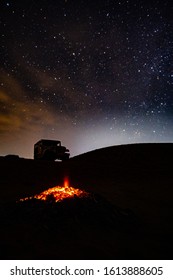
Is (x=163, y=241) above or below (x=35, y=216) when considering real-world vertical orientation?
below

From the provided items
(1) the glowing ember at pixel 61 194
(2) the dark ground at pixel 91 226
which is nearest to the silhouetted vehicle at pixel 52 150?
(2) the dark ground at pixel 91 226

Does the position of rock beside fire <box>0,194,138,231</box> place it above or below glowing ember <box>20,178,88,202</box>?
below

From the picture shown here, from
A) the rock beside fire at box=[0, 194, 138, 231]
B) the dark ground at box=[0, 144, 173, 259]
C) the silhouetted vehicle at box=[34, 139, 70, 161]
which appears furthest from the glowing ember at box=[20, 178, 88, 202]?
the silhouetted vehicle at box=[34, 139, 70, 161]

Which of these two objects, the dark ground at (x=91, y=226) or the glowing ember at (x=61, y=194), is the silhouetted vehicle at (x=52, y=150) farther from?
the glowing ember at (x=61, y=194)

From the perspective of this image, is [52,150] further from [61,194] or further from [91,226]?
[91,226]

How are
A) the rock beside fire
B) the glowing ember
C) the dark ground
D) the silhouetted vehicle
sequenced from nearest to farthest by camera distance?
the dark ground, the rock beside fire, the glowing ember, the silhouetted vehicle

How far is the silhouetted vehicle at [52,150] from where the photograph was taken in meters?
25.2

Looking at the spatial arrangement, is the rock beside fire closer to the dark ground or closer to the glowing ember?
the dark ground

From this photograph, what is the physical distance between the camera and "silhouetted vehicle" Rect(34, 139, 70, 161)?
25.2 meters

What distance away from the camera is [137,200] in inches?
401

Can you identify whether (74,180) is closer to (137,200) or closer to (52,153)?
(137,200)

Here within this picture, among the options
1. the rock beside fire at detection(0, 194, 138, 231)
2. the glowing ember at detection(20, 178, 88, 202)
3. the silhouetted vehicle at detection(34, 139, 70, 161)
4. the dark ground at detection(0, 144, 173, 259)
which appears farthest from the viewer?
the silhouetted vehicle at detection(34, 139, 70, 161)

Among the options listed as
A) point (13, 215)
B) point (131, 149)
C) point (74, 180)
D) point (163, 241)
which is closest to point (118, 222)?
point (163, 241)
